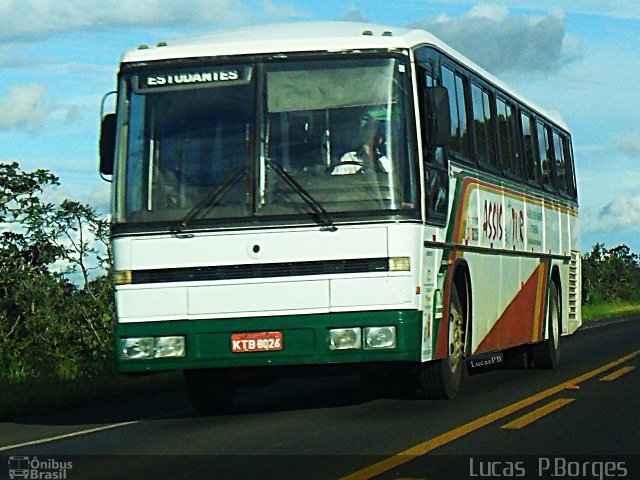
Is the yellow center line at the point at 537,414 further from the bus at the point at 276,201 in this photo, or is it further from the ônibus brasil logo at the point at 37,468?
the ônibus brasil logo at the point at 37,468

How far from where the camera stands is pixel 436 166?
14211 millimetres

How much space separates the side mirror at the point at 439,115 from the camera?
13648 mm

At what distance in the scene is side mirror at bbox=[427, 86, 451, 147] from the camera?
13.6m

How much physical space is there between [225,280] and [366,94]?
2043 millimetres

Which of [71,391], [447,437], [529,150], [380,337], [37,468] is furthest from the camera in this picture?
[529,150]

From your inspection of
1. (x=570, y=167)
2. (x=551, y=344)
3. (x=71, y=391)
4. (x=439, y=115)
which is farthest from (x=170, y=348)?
(x=570, y=167)

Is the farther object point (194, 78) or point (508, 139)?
point (508, 139)

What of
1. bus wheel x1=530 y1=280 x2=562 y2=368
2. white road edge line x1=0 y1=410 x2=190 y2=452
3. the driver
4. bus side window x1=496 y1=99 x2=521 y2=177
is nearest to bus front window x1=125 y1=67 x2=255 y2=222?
the driver

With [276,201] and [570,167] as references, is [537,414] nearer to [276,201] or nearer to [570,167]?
[276,201]

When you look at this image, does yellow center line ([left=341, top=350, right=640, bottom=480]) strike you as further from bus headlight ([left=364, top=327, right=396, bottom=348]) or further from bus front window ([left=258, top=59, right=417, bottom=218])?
bus front window ([left=258, top=59, right=417, bottom=218])

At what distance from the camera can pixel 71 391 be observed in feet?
55.3

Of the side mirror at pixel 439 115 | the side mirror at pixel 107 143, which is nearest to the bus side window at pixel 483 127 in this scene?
the side mirror at pixel 439 115

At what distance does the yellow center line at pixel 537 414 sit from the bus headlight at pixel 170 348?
2903 millimetres

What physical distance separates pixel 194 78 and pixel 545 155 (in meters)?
8.93
